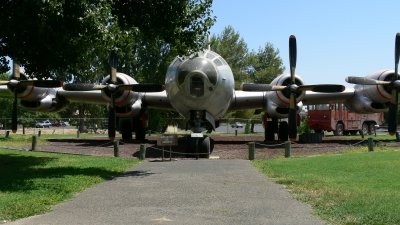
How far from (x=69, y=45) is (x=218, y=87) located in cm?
790

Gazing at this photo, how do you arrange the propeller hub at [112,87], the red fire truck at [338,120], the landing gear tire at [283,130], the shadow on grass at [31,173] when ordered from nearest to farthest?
1. the shadow on grass at [31,173]
2. the propeller hub at [112,87]
3. the landing gear tire at [283,130]
4. the red fire truck at [338,120]

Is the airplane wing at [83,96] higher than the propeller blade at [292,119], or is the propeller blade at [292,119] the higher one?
the airplane wing at [83,96]

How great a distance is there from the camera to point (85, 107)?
6812 centimetres

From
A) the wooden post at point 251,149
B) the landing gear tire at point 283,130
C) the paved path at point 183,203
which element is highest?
the landing gear tire at point 283,130

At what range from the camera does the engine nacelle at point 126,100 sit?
86.2 feet

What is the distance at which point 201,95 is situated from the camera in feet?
65.6

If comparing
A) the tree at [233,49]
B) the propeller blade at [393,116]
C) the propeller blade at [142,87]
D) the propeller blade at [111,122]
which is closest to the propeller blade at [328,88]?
the propeller blade at [393,116]

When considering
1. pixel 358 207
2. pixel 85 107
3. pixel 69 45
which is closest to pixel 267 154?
pixel 69 45

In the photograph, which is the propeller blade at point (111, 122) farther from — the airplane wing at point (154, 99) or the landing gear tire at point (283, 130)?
the landing gear tire at point (283, 130)

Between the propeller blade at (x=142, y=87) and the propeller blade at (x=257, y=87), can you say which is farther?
the propeller blade at (x=257, y=87)

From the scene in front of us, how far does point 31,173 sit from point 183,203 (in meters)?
6.50

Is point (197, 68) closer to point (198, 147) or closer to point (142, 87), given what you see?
point (198, 147)

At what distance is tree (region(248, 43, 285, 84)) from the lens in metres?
76.5

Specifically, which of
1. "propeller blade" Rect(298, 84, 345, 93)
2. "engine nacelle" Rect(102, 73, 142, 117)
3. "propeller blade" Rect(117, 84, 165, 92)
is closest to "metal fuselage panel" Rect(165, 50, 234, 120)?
"propeller blade" Rect(117, 84, 165, 92)
